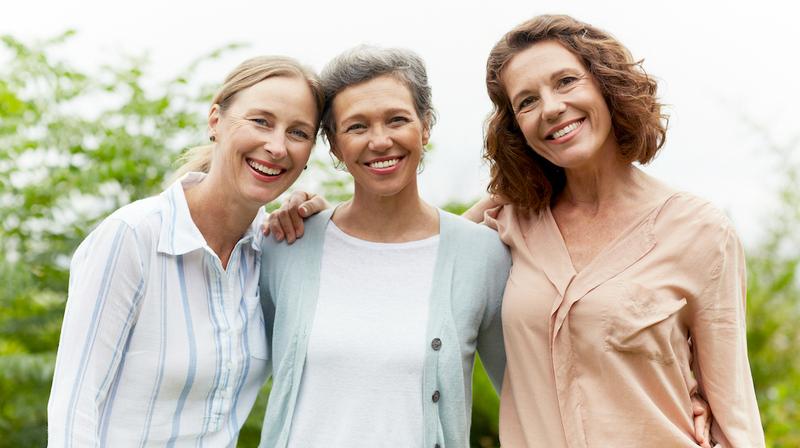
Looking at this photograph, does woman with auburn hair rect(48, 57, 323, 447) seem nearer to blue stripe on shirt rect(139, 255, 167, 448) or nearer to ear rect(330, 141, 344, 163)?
blue stripe on shirt rect(139, 255, 167, 448)

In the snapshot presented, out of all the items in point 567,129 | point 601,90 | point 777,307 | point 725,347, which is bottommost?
point 777,307

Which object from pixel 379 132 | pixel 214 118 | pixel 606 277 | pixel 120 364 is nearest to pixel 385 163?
pixel 379 132

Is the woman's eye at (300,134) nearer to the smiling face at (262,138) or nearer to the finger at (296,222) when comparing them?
the smiling face at (262,138)

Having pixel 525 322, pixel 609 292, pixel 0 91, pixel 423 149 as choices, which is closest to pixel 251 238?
pixel 423 149

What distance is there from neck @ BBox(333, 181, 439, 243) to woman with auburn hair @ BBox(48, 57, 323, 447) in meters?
0.28

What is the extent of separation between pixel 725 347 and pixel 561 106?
0.88 meters

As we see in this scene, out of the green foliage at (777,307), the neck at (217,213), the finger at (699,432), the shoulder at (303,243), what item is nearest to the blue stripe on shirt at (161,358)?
the neck at (217,213)

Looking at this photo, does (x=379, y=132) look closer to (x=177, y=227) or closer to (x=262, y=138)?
(x=262, y=138)

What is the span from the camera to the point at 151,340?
2590 millimetres

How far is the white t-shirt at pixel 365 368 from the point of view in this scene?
8.93 ft

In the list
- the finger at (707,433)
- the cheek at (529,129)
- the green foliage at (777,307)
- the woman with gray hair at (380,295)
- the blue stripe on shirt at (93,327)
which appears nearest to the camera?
the blue stripe on shirt at (93,327)

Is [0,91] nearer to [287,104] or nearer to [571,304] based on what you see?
[287,104]

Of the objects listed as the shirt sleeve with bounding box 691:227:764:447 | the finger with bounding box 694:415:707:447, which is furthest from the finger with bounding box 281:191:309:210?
the finger with bounding box 694:415:707:447

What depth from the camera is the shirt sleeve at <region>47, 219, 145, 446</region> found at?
242 centimetres
